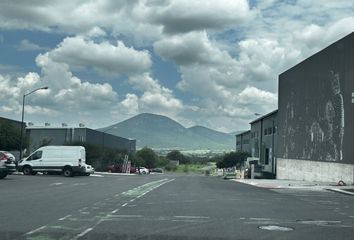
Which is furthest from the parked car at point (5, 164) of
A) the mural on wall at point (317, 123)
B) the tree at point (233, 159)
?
the tree at point (233, 159)

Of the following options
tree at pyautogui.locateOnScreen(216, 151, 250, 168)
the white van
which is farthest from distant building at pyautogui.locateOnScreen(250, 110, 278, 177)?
the white van

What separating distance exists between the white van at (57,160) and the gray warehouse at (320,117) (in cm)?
2261

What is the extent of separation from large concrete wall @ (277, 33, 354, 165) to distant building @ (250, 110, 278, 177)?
22315 millimetres

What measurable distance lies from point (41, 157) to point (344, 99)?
2641 cm

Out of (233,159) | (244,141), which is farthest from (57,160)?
(244,141)

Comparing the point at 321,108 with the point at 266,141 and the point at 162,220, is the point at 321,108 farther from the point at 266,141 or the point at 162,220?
the point at 266,141

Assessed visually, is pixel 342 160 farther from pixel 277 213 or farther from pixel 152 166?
pixel 152 166

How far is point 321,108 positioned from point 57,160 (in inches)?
1043

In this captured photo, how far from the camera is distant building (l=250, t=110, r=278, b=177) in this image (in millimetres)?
96500

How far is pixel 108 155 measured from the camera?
99688 mm

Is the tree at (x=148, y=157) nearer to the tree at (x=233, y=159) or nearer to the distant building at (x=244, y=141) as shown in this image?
the tree at (x=233, y=159)

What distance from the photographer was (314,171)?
173 feet

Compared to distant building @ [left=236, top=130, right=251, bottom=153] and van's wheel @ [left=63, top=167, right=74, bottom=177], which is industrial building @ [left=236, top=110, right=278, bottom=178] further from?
van's wheel @ [left=63, top=167, right=74, bottom=177]

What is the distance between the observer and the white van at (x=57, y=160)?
41969 millimetres
